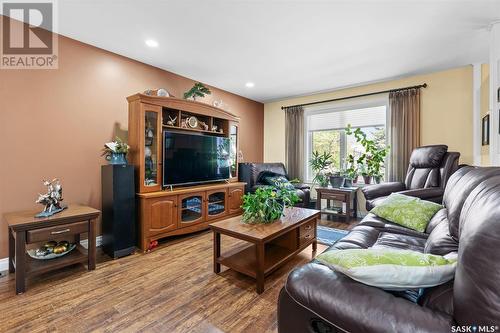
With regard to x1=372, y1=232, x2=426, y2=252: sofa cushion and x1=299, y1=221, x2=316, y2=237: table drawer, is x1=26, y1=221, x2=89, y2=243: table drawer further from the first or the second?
x1=372, y1=232, x2=426, y2=252: sofa cushion

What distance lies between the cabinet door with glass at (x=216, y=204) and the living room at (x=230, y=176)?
1.0 inches

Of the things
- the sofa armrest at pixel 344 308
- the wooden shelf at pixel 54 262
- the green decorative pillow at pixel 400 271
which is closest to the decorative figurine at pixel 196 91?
the wooden shelf at pixel 54 262

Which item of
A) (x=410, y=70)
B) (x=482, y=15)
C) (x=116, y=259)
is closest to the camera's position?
(x=482, y=15)

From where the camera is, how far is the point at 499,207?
0.68 meters

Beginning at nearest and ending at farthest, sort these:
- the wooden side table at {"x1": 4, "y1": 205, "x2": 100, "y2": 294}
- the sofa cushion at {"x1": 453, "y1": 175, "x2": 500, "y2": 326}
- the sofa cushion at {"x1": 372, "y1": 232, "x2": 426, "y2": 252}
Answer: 1. the sofa cushion at {"x1": 453, "y1": 175, "x2": 500, "y2": 326}
2. the sofa cushion at {"x1": 372, "y1": 232, "x2": 426, "y2": 252}
3. the wooden side table at {"x1": 4, "y1": 205, "x2": 100, "y2": 294}

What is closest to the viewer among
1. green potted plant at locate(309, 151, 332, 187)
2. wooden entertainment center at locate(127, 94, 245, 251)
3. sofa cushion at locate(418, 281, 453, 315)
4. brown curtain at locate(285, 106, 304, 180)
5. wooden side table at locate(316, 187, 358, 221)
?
sofa cushion at locate(418, 281, 453, 315)

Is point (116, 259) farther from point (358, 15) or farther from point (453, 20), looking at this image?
point (453, 20)

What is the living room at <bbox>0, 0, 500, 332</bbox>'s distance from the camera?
875 millimetres

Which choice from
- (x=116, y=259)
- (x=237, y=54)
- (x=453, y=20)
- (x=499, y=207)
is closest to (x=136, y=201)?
(x=116, y=259)

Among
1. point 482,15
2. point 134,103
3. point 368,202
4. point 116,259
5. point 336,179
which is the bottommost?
point 116,259

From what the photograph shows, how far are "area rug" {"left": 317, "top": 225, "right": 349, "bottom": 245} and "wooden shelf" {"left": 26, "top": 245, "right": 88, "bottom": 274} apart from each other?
103 inches

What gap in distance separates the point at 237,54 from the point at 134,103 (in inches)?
56.6

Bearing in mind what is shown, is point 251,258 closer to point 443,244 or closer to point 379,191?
point 443,244

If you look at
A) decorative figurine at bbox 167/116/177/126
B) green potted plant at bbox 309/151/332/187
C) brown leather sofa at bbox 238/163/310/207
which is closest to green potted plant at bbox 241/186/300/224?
decorative figurine at bbox 167/116/177/126
